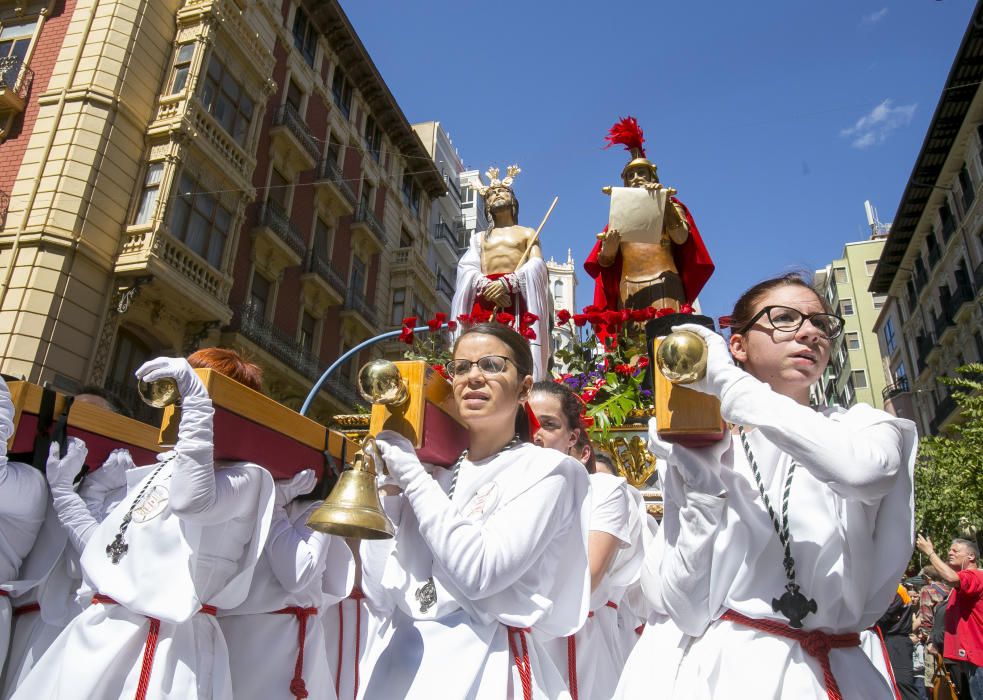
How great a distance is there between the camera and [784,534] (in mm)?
1948

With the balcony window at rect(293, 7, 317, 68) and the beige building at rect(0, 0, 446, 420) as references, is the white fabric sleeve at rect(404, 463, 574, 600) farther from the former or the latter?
the balcony window at rect(293, 7, 317, 68)

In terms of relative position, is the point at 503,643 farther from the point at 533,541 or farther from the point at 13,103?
the point at 13,103

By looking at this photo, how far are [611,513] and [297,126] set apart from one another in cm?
2258

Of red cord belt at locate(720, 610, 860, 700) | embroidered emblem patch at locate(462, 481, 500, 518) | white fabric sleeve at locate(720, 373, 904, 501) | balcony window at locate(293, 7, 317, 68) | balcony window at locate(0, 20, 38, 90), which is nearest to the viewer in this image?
white fabric sleeve at locate(720, 373, 904, 501)

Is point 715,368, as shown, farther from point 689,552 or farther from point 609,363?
point 609,363

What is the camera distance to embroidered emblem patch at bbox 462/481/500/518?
7.56 ft

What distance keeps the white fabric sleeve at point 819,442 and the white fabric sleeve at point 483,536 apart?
68cm

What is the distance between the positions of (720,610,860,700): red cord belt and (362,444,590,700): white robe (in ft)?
1.98

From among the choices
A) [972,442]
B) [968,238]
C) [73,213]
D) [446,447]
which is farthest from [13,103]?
[968,238]

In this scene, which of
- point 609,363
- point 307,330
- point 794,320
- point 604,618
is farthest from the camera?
point 307,330


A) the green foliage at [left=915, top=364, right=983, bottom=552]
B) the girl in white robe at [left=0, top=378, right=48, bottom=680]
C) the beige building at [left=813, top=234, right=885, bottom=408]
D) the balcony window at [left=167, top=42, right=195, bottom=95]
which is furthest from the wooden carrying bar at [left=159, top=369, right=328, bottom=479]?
the beige building at [left=813, top=234, right=885, bottom=408]

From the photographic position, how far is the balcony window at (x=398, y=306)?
3026 centimetres

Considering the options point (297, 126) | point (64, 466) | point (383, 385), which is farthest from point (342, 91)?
point (383, 385)

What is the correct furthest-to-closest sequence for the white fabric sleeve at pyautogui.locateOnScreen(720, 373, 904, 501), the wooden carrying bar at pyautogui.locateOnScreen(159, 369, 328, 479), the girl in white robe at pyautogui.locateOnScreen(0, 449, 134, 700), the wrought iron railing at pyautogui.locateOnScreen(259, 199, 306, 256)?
1. the wrought iron railing at pyautogui.locateOnScreen(259, 199, 306, 256)
2. the girl in white robe at pyautogui.locateOnScreen(0, 449, 134, 700)
3. the wooden carrying bar at pyautogui.locateOnScreen(159, 369, 328, 479)
4. the white fabric sleeve at pyautogui.locateOnScreen(720, 373, 904, 501)
